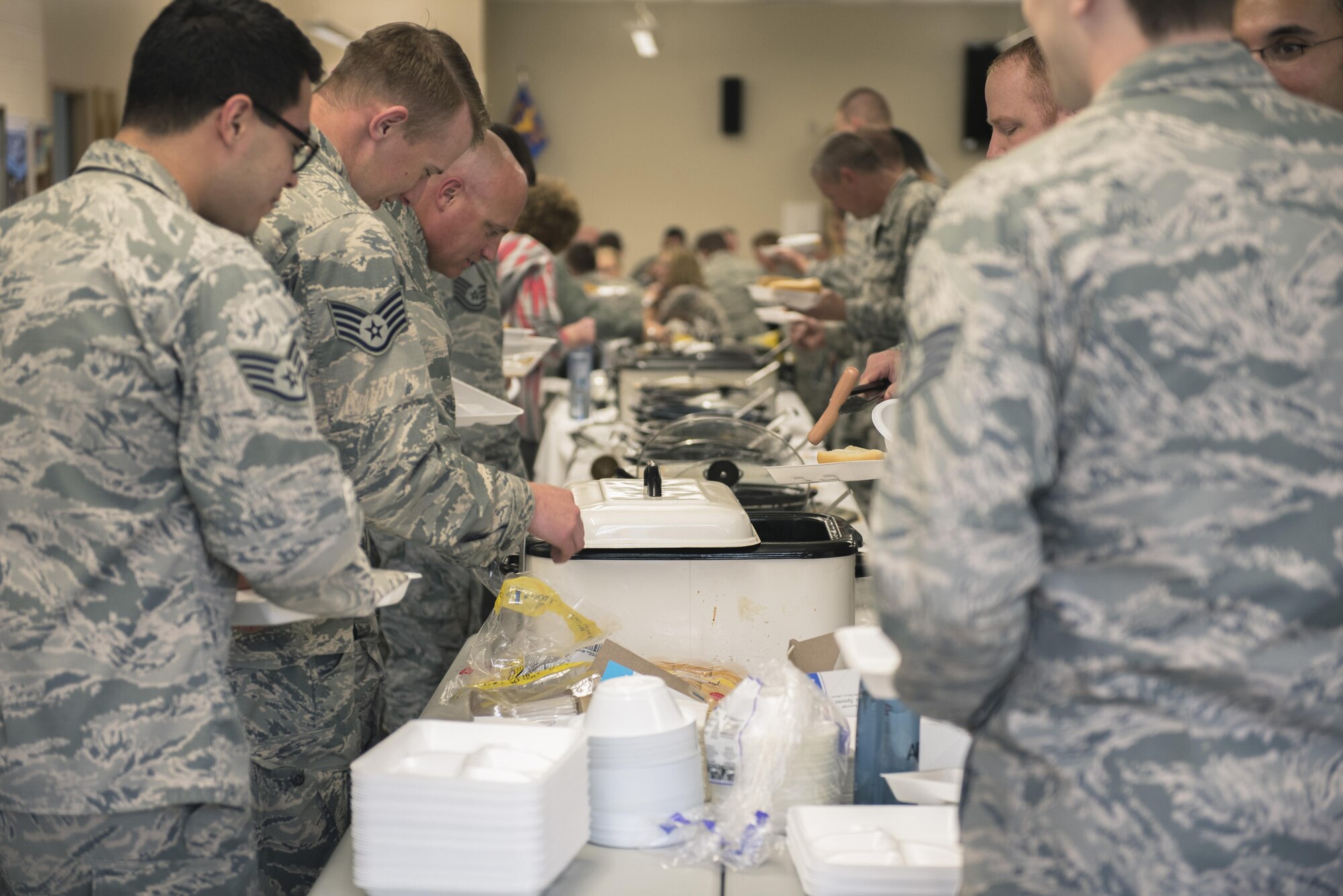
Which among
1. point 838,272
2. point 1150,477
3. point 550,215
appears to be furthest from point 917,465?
point 838,272

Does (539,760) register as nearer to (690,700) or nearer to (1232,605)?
(690,700)

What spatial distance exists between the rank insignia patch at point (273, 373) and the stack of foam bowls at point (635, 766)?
0.44m

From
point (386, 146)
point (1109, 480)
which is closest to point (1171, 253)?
point (1109, 480)

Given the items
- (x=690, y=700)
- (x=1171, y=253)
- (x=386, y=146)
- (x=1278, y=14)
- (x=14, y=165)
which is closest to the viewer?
(x=1171, y=253)

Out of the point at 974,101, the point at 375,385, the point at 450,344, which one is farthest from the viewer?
the point at 974,101

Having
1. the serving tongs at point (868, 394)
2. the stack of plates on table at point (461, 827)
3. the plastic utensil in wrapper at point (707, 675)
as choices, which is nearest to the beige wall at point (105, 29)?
the serving tongs at point (868, 394)

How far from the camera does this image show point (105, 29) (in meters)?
4.51

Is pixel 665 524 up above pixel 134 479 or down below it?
below

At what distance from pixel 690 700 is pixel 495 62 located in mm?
11692

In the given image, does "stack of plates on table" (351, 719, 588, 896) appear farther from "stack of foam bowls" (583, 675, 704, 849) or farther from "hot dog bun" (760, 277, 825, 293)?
"hot dog bun" (760, 277, 825, 293)

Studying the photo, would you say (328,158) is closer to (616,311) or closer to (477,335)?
(477,335)

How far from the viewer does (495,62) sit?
481 inches

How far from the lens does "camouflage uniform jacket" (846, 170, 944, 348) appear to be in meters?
4.04

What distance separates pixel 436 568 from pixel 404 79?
1056 mm
